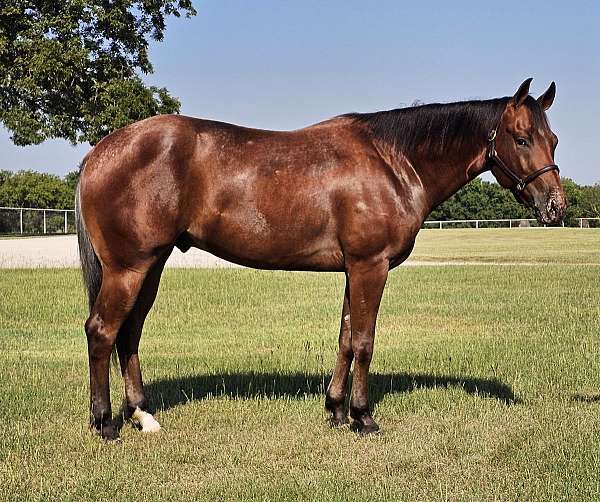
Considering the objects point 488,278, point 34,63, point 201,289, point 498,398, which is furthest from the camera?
point 34,63

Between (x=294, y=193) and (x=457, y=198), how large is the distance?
7685 cm

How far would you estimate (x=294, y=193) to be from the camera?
19.1 feet

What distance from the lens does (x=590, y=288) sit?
17266mm

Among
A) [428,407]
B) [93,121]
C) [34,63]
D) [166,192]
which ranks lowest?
[428,407]

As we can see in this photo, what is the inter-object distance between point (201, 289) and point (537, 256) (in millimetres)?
19494

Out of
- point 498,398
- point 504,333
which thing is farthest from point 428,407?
point 504,333

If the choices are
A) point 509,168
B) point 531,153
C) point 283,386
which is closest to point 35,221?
point 283,386

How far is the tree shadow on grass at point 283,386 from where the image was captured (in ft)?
23.0

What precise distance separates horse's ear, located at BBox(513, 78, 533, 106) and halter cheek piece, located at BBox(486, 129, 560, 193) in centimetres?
27

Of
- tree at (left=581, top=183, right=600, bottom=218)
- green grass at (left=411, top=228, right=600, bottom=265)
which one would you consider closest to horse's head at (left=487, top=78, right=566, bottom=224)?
green grass at (left=411, top=228, right=600, bottom=265)

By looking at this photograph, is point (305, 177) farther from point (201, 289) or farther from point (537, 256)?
point (537, 256)

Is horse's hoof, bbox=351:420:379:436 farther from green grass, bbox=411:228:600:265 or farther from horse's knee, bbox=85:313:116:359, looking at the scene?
green grass, bbox=411:228:600:265

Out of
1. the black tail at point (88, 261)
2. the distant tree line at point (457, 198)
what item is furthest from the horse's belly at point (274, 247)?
the distant tree line at point (457, 198)

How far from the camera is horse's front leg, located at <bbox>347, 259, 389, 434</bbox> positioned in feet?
18.9
